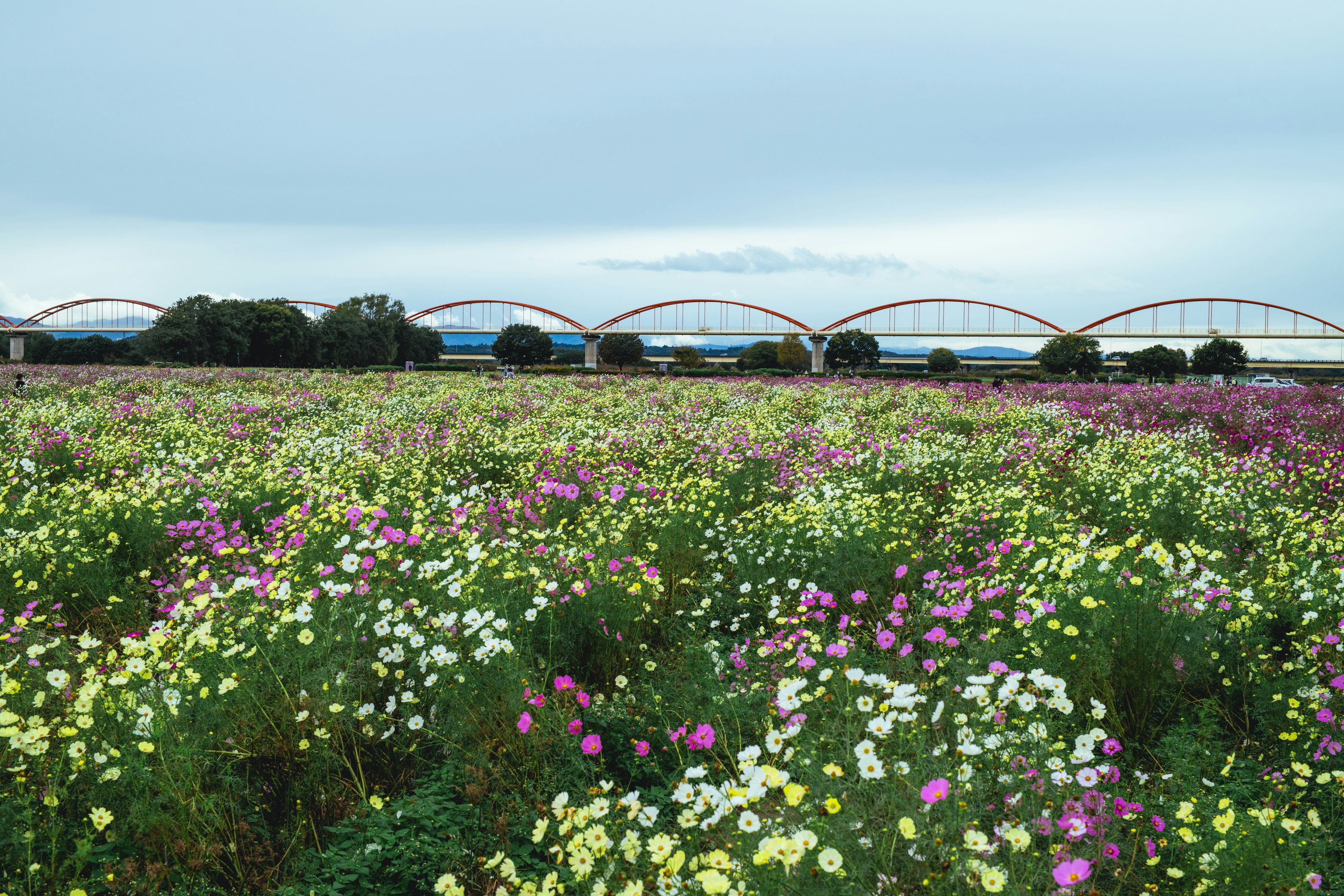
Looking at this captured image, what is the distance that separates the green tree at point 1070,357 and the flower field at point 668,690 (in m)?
57.9

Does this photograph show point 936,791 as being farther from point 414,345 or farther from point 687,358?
point 414,345

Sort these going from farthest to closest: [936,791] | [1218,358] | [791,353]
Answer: [791,353]
[1218,358]
[936,791]

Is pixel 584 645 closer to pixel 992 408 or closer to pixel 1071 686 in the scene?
pixel 1071 686

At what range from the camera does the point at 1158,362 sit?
74312 millimetres

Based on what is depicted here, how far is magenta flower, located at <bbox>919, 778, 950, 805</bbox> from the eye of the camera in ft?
6.50

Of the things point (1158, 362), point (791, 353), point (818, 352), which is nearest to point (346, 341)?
point (818, 352)

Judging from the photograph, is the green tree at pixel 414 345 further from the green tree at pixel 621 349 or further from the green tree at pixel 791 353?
the green tree at pixel 791 353

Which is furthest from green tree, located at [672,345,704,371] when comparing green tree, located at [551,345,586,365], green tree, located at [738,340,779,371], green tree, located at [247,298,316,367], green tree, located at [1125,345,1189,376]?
green tree, located at [1125,345,1189,376]

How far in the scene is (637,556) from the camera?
16.0 ft

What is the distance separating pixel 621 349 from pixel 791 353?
22.2 meters

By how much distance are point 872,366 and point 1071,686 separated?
86.1 m

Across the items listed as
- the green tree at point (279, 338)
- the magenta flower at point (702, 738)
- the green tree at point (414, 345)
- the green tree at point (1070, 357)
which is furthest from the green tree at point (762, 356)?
the magenta flower at point (702, 738)

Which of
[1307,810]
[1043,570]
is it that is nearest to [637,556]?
[1043,570]

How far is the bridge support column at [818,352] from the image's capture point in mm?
87438
